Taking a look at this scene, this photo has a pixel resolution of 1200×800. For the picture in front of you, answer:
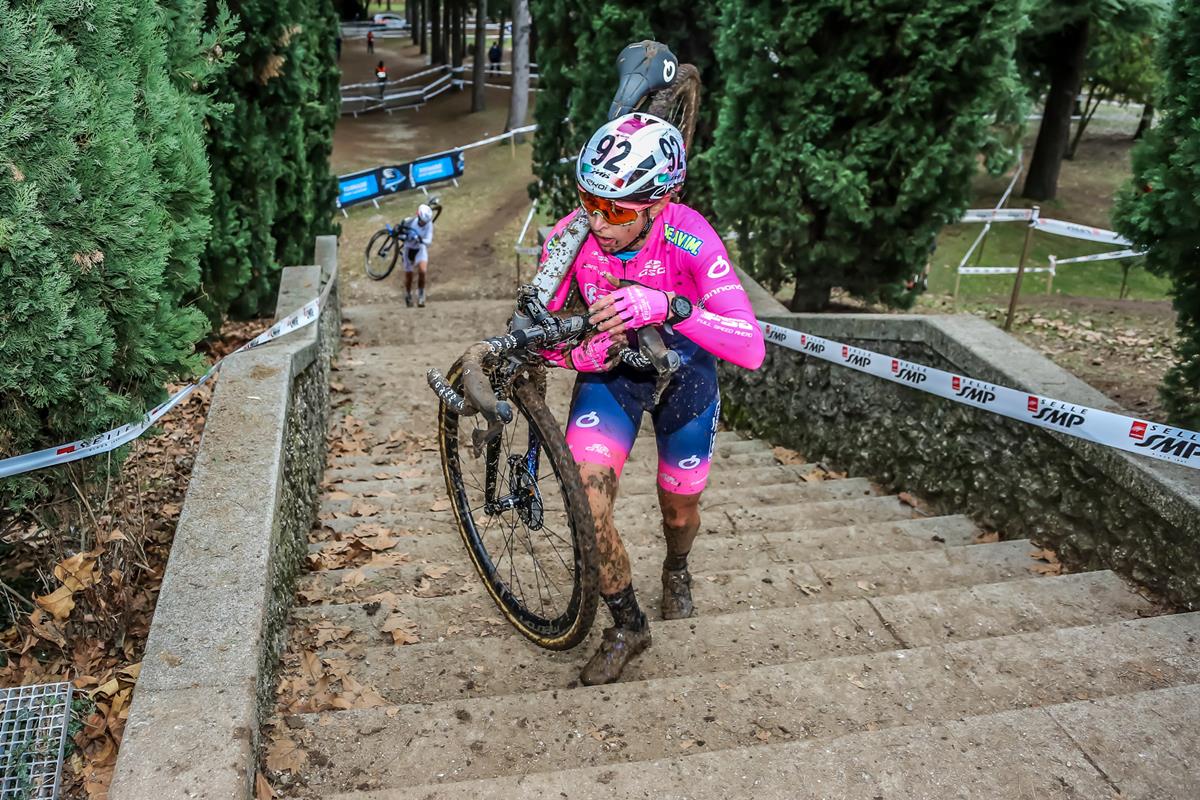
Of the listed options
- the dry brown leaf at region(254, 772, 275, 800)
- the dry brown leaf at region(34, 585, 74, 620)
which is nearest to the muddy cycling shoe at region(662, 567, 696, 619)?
the dry brown leaf at region(254, 772, 275, 800)

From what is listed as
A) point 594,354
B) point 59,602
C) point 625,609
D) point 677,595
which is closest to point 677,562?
point 677,595

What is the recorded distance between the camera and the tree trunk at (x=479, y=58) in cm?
3083

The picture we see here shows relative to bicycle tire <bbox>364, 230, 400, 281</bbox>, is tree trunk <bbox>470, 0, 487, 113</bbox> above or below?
above

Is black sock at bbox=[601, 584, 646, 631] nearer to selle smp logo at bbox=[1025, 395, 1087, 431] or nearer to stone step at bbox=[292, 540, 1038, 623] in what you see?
stone step at bbox=[292, 540, 1038, 623]

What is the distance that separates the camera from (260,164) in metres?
Result: 8.26

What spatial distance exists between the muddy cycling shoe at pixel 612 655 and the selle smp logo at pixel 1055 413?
2.58 m

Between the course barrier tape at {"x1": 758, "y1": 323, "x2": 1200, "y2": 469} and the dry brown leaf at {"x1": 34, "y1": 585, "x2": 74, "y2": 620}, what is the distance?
15.3ft

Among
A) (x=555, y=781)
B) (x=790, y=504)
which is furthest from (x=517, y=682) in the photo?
(x=790, y=504)

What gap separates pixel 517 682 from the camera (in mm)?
3848

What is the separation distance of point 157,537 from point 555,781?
7.56 feet

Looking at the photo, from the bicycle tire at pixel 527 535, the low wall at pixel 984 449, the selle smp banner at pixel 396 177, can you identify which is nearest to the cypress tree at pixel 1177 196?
the low wall at pixel 984 449

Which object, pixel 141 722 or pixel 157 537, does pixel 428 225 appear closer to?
pixel 157 537

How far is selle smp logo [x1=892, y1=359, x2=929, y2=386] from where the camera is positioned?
5934 mm

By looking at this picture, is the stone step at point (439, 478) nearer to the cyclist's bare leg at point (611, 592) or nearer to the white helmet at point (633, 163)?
the cyclist's bare leg at point (611, 592)
